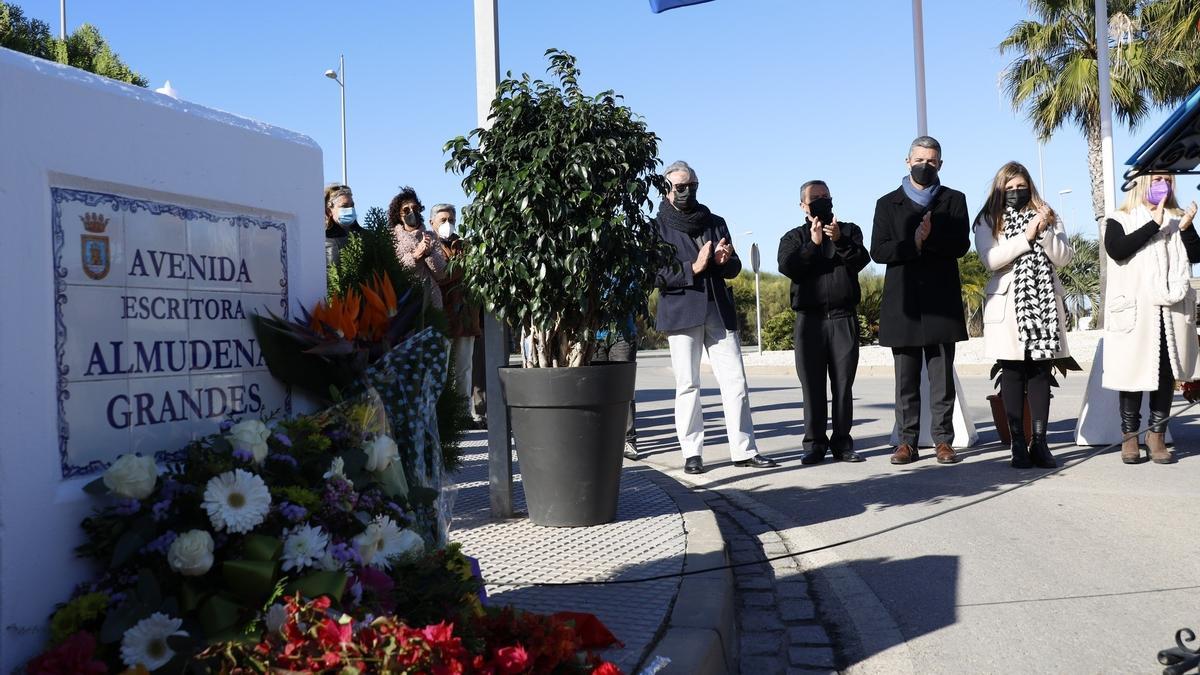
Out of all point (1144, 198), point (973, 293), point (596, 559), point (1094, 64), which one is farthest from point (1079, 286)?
point (596, 559)

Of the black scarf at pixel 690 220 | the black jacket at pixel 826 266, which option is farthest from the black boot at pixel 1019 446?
the black scarf at pixel 690 220

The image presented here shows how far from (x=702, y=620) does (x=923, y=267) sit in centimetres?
465

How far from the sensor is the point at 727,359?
720 centimetres

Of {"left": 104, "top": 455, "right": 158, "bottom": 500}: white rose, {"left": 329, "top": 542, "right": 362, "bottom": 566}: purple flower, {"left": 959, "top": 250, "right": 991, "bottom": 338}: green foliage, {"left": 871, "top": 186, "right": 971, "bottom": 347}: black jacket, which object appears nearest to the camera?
{"left": 104, "top": 455, "right": 158, "bottom": 500}: white rose

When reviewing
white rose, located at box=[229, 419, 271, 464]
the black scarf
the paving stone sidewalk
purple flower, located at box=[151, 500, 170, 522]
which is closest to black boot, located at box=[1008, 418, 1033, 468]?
the black scarf

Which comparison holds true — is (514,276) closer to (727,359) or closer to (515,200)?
(515,200)

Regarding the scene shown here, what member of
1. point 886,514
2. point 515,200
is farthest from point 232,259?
point 886,514

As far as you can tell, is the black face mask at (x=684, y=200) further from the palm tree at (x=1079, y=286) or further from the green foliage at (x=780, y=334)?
the palm tree at (x=1079, y=286)

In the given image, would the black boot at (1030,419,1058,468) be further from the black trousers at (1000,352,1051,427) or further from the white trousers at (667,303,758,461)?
the white trousers at (667,303,758,461)

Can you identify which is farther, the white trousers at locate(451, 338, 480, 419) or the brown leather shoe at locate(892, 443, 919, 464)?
the white trousers at locate(451, 338, 480, 419)

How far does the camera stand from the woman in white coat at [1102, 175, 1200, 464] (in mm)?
7168

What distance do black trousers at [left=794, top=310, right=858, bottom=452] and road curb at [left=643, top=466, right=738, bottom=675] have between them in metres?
2.99

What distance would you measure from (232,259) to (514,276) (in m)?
2.30

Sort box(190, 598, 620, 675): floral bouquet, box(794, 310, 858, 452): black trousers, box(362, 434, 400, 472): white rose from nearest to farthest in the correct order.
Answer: box(190, 598, 620, 675): floral bouquet → box(362, 434, 400, 472): white rose → box(794, 310, 858, 452): black trousers
